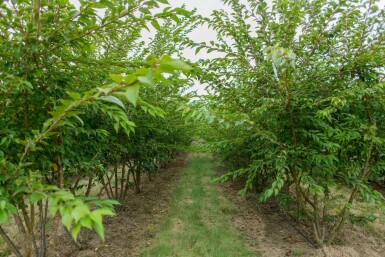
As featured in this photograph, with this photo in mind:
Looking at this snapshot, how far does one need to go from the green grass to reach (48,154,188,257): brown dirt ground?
0.74 feet

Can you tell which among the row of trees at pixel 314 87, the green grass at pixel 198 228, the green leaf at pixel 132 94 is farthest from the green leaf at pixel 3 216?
the green grass at pixel 198 228

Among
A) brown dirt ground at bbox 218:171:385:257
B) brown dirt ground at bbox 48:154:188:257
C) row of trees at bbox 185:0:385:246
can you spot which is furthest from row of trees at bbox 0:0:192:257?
brown dirt ground at bbox 218:171:385:257

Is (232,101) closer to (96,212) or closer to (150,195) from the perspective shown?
(96,212)

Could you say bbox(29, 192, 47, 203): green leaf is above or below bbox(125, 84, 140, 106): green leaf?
below

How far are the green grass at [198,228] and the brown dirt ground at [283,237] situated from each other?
0.84ft

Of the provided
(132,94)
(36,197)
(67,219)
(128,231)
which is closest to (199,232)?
(128,231)

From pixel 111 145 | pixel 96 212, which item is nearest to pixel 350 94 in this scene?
pixel 96 212

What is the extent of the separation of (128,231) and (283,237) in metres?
2.69

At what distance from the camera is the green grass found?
13.1 ft

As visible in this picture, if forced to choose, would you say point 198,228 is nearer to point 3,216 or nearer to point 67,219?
point 3,216

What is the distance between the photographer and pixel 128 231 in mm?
4797

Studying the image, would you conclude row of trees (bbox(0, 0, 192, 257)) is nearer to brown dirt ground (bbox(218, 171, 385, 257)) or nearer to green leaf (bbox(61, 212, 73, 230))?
green leaf (bbox(61, 212, 73, 230))

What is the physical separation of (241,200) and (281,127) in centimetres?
405

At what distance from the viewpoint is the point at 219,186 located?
320 inches
